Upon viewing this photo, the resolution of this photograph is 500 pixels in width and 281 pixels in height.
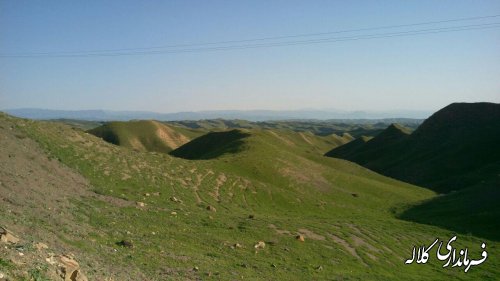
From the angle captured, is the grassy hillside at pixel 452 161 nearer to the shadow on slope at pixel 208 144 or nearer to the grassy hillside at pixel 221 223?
the grassy hillside at pixel 221 223

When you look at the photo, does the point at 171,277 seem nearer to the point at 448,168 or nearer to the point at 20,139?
the point at 20,139

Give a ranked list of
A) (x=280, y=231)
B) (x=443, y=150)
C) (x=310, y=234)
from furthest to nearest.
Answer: (x=443, y=150) < (x=310, y=234) < (x=280, y=231)

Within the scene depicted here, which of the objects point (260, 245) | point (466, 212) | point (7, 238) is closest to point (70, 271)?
point (7, 238)

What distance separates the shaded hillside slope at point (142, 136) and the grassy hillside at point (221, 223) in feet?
295

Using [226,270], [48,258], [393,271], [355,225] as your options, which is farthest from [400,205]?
[48,258]

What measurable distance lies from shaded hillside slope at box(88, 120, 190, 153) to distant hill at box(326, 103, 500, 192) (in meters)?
75.2

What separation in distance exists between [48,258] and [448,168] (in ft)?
403

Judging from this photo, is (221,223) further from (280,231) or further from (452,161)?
(452,161)

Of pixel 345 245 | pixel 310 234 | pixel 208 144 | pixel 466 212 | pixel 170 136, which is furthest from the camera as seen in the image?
pixel 170 136

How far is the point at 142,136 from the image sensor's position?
534 feet

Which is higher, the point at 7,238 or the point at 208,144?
the point at 7,238

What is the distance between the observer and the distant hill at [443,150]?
11269cm

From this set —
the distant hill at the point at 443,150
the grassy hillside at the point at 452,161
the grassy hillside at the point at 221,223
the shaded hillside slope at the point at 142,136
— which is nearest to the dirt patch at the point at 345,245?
the grassy hillside at the point at 221,223

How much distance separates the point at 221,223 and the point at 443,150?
11632cm
